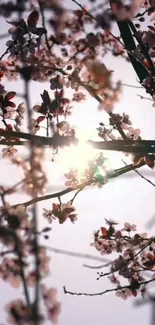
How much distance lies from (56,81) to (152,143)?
5.67ft

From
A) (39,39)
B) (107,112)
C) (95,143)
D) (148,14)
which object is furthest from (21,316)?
(148,14)

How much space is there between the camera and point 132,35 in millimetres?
4641

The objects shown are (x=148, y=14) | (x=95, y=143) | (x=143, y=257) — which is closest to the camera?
(x=95, y=143)

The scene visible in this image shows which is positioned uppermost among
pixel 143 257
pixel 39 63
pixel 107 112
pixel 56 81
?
pixel 39 63

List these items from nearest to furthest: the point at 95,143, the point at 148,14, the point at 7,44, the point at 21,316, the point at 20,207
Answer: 1. the point at 21,316
2. the point at 95,143
3. the point at 20,207
4. the point at 7,44
5. the point at 148,14

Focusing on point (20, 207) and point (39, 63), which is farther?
point (39, 63)

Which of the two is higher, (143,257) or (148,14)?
(148,14)

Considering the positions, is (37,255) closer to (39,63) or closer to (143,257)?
(39,63)

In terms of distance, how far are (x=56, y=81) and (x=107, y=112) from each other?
32.3 inches

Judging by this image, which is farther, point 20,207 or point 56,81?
point 56,81

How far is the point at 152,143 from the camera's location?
407 cm

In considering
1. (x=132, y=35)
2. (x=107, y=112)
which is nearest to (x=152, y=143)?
(x=107, y=112)

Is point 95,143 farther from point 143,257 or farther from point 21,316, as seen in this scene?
point 143,257

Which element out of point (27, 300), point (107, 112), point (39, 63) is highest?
point (39, 63)
